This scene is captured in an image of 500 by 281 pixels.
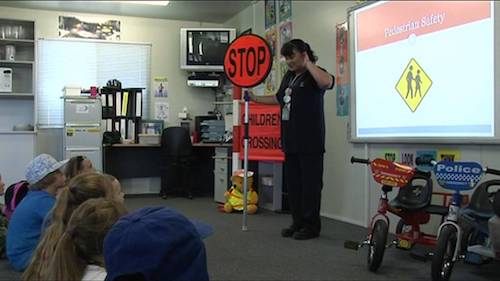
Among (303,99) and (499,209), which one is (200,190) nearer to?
(303,99)

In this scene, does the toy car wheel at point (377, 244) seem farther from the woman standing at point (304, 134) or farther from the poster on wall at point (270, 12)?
the poster on wall at point (270, 12)

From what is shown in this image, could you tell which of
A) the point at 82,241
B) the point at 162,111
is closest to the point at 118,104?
the point at 162,111

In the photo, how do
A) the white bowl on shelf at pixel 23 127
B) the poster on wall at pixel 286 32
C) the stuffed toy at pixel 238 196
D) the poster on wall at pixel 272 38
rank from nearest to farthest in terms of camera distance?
the stuffed toy at pixel 238 196 → the poster on wall at pixel 286 32 → the poster on wall at pixel 272 38 → the white bowl on shelf at pixel 23 127

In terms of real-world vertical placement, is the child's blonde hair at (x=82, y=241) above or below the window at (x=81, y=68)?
below

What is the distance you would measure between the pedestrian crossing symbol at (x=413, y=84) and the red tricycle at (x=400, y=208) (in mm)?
734

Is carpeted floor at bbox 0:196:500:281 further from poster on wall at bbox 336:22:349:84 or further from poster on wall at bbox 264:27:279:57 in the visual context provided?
poster on wall at bbox 264:27:279:57

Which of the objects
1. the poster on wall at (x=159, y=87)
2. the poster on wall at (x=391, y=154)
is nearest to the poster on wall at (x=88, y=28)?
the poster on wall at (x=159, y=87)

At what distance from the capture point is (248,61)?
4375mm

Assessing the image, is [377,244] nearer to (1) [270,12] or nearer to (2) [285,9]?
(2) [285,9]

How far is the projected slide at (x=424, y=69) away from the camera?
11.4ft

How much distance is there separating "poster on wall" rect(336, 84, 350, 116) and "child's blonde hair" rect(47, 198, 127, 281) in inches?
151

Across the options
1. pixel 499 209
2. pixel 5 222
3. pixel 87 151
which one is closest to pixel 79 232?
pixel 499 209

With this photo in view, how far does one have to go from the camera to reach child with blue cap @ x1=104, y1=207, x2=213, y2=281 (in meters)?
0.81

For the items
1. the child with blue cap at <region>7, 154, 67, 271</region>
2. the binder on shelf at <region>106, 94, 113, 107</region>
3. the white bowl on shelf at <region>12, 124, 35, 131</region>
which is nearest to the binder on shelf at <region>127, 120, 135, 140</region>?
the binder on shelf at <region>106, 94, 113, 107</region>
